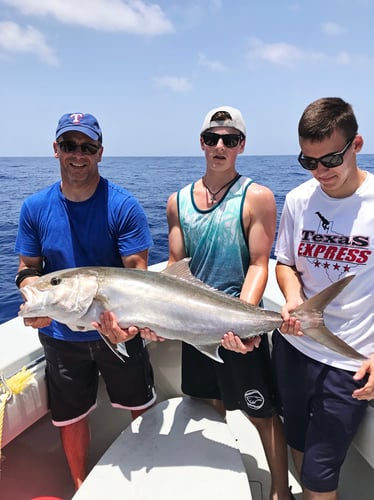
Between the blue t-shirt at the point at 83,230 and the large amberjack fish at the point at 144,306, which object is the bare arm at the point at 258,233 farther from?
the blue t-shirt at the point at 83,230

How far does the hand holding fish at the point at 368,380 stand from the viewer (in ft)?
6.43

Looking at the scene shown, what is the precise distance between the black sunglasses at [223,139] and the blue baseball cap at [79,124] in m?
0.72

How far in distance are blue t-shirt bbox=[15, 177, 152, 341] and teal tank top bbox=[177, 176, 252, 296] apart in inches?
12.4

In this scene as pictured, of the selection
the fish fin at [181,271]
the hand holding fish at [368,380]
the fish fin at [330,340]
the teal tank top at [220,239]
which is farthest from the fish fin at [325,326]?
the fish fin at [181,271]

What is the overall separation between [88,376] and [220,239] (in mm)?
→ 1373

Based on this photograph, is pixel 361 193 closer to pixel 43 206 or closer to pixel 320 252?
pixel 320 252

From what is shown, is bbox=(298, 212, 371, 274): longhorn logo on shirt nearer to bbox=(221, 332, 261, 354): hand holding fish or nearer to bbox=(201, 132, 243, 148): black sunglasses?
bbox=(221, 332, 261, 354): hand holding fish

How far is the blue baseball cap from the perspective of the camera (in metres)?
2.50

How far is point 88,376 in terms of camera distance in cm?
279

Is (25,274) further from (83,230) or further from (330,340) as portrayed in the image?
(330,340)

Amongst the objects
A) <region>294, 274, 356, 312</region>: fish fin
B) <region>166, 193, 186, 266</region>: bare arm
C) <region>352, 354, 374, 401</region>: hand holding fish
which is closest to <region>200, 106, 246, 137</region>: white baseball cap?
<region>166, 193, 186, 266</region>: bare arm

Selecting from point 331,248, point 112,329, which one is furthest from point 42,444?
point 331,248

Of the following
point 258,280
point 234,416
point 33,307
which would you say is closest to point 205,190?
point 258,280

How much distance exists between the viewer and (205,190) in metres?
2.65
